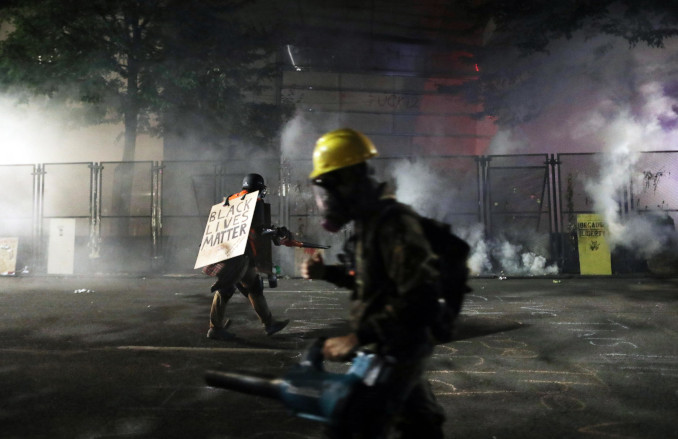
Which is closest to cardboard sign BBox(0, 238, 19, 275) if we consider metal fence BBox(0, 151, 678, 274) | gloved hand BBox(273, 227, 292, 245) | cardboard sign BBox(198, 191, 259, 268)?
metal fence BBox(0, 151, 678, 274)

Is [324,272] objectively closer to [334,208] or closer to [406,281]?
[334,208]

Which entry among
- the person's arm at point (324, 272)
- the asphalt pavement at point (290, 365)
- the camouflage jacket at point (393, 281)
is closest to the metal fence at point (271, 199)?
the asphalt pavement at point (290, 365)

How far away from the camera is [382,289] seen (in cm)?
180

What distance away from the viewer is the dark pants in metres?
5.50

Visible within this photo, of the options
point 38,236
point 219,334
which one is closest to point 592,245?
point 219,334

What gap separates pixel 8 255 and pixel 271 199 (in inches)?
338

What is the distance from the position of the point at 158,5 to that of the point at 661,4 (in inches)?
642

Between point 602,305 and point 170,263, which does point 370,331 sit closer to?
point 602,305

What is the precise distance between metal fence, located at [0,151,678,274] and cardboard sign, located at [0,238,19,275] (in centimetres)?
40

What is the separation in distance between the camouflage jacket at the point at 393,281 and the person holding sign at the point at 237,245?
3.68 m

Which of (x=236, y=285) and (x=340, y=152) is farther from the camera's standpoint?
(x=236, y=285)

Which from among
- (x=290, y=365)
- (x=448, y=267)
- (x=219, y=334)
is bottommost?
(x=290, y=365)

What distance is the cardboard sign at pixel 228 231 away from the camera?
5.42 metres

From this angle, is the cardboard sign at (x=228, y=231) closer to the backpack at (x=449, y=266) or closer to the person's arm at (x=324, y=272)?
the person's arm at (x=324, y=272)
